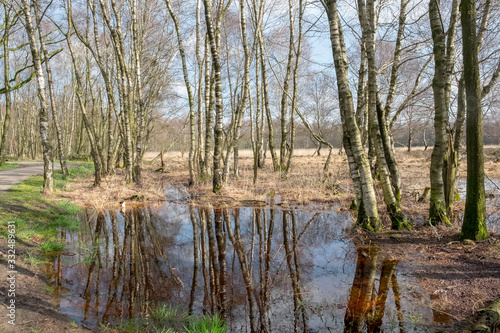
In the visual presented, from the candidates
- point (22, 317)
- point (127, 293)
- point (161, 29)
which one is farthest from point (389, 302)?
point (161, 29)

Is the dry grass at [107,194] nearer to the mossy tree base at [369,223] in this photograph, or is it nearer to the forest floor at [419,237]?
the forest floor at [419,237]

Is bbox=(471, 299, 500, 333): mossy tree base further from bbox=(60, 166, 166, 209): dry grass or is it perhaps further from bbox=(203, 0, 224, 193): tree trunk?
bbox=(60, 166, 166, 209): dry grass

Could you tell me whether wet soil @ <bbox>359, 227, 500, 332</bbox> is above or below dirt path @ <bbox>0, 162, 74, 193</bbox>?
below

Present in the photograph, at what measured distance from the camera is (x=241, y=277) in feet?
14.1

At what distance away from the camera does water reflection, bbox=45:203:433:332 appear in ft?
10.8

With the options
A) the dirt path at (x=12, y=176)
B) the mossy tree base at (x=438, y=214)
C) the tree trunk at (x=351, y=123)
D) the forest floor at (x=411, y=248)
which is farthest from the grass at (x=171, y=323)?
the dirt path at (x=12, y=176)

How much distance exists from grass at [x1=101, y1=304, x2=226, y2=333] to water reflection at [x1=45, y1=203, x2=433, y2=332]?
5.9 inches

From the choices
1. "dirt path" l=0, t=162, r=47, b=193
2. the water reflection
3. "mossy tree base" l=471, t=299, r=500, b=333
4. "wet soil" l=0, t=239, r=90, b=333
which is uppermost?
"dirt path" l=0, t=162, r=47, b=193

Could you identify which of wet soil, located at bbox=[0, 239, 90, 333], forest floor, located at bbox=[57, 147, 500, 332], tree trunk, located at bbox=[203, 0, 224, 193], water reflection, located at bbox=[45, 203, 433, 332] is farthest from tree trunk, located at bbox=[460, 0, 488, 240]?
tree trunk, located at bbox=[203, 0, 224, 193]

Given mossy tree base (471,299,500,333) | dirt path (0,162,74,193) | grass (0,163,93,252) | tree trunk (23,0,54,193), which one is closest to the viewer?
mossy tree base (471,299,500,333)

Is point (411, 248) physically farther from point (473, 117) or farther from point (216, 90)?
point (216, 90)

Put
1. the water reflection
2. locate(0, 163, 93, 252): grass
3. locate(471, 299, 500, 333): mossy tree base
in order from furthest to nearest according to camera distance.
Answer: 1. locate(0, 163, 93, 252): grass
2. the water reflection
3. locate(471, 299, 500, 333): mossy tree base

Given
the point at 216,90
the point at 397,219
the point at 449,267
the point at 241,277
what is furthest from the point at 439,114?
the point at 216,90

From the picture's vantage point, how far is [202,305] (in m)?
3.52
